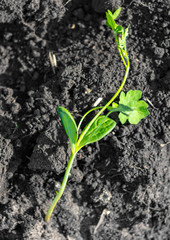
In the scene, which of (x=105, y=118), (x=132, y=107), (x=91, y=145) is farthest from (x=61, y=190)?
(x=132, y=107)

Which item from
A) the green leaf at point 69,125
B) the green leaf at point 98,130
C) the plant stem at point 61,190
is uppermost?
the green leaf at point 69,125

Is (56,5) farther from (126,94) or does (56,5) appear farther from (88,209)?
(88,209)

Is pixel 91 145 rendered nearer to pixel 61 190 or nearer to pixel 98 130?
pixel 98 130

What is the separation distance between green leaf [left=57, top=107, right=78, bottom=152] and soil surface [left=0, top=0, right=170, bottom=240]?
153mm

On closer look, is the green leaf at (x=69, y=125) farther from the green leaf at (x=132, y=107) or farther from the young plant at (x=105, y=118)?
the green leaf at (x=132, y=107)

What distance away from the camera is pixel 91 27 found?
2.33 metres

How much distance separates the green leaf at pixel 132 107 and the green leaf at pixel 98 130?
107mm

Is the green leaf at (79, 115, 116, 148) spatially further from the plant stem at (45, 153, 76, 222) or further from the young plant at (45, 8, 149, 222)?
the plant stem at (45, 153, 76, 222)

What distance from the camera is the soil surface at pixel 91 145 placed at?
7.11 feet

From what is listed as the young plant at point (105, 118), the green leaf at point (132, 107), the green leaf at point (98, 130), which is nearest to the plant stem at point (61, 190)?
the young plant at point (105, 118)

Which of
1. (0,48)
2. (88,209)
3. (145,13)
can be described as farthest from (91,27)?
(88,209)

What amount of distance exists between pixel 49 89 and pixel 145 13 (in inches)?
36.5

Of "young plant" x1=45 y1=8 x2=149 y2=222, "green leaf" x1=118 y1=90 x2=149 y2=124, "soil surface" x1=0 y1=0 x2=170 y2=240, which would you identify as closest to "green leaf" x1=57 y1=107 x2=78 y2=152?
"young plant" x1=45 y1=8 x2=149 y2=222

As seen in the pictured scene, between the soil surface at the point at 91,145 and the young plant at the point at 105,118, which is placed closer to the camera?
the young plant at the point at 105,118
